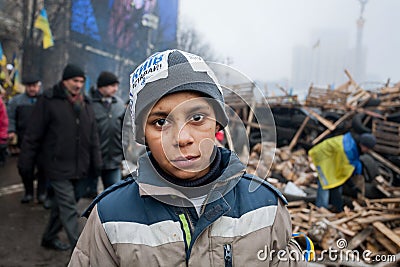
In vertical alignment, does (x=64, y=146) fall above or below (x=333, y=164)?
above

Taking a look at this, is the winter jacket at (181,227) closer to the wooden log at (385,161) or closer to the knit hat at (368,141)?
the knit hat at (368,141)

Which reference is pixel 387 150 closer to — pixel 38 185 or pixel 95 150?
pixel 95 150

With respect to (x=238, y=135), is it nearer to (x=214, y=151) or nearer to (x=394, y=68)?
(x=214, y=151)

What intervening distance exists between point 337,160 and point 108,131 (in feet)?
10.9

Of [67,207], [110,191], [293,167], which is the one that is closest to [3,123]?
[67,207]


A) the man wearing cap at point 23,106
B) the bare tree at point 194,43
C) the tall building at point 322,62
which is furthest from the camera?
the bare tree at point 194,43

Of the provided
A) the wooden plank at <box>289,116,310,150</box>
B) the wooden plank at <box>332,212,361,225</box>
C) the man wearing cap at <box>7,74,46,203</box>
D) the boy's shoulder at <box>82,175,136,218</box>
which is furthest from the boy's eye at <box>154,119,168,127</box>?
the wooden plank at <box>289,116,310,150</box>

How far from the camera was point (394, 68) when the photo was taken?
11336 millimetres

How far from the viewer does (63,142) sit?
3.35m

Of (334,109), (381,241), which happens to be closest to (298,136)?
(334,109)

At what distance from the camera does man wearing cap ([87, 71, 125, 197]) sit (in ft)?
13.9

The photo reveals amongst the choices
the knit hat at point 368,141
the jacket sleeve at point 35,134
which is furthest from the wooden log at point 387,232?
the jacket sleeve at point 35,134

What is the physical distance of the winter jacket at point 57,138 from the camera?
3311 millimetres

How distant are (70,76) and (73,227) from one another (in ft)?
→ 4.59
